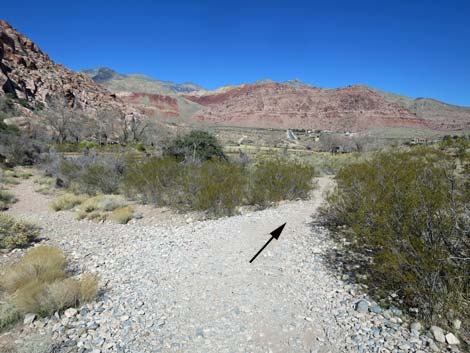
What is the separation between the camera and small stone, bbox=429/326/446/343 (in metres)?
3.27

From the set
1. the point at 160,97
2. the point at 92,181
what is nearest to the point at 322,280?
the point at 92,181

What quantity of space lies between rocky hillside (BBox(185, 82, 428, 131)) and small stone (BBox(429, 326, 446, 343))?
10909 centimetres

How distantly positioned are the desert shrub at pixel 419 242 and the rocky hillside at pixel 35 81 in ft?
173

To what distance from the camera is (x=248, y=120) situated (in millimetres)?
127375

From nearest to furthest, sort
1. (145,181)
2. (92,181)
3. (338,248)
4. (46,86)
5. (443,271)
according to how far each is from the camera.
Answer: (443,271) → (338,248) → (145,181) → (92,181) → (46,86)

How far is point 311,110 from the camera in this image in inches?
4897

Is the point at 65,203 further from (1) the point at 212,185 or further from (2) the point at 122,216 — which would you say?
(1) the point at 212,185

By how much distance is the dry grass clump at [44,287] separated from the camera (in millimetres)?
4012

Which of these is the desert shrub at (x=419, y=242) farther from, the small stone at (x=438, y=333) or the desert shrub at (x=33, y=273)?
the desert shrub at (x=33, y=273)

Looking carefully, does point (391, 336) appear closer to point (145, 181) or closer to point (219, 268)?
point (219, 268)

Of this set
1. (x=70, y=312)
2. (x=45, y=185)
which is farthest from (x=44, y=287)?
(x=45, y=185)

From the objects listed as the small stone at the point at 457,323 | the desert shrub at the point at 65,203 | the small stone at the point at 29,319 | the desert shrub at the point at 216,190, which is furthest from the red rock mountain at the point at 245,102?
the small stone at the point at 457,323

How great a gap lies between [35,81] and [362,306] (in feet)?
234

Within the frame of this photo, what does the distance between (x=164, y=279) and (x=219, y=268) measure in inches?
40.9
